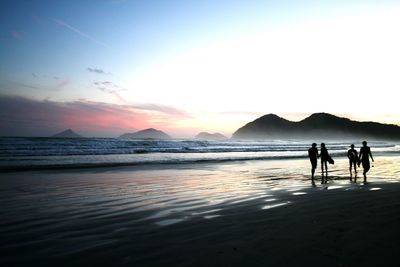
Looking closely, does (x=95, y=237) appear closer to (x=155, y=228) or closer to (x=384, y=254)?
(x=155, y=228)

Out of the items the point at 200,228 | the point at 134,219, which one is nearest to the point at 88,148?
the point at 134,219

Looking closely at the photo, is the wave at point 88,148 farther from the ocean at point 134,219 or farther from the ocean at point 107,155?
the ocean at point 134,219

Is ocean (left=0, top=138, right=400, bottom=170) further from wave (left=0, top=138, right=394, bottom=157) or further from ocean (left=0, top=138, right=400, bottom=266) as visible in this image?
ocean (left=0, top=138, right=400, bottom=266)

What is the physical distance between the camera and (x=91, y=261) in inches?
188

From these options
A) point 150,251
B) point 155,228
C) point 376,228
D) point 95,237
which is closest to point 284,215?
point 376,228

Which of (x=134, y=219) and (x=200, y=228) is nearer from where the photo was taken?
(x=200, y=228)

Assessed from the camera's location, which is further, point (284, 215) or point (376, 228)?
point (284, 215)

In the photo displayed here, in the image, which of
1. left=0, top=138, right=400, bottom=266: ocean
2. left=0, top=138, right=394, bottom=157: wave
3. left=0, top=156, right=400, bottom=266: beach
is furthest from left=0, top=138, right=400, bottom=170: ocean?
left=0, top=156, right=400, bottom=266: beach

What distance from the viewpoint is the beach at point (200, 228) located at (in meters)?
4.87

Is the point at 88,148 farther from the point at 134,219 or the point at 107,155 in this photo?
the point at 134,219

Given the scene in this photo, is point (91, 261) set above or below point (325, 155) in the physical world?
below

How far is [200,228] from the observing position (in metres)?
6.70

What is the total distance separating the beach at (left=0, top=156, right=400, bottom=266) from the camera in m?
4.87

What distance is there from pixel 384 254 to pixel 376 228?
174cm
